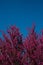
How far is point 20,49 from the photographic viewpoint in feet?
50.4

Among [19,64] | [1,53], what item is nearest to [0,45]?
[1,53]

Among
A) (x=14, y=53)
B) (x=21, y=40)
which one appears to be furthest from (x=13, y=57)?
(x=21, y=40)

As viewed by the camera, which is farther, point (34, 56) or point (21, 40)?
point (21, 40)

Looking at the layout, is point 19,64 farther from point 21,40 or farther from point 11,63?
point 21,40

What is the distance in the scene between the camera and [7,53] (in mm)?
15258

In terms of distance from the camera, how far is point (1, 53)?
15555mm

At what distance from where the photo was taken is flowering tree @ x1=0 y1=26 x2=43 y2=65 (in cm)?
1479

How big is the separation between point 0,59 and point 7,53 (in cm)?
56

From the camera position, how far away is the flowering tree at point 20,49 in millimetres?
14792

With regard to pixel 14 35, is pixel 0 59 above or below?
below

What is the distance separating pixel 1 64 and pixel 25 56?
165 cm

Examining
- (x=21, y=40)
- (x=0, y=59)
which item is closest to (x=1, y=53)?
(x=0, y=59)

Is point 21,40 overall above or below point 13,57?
above

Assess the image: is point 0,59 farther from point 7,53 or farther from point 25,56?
point 25,56
